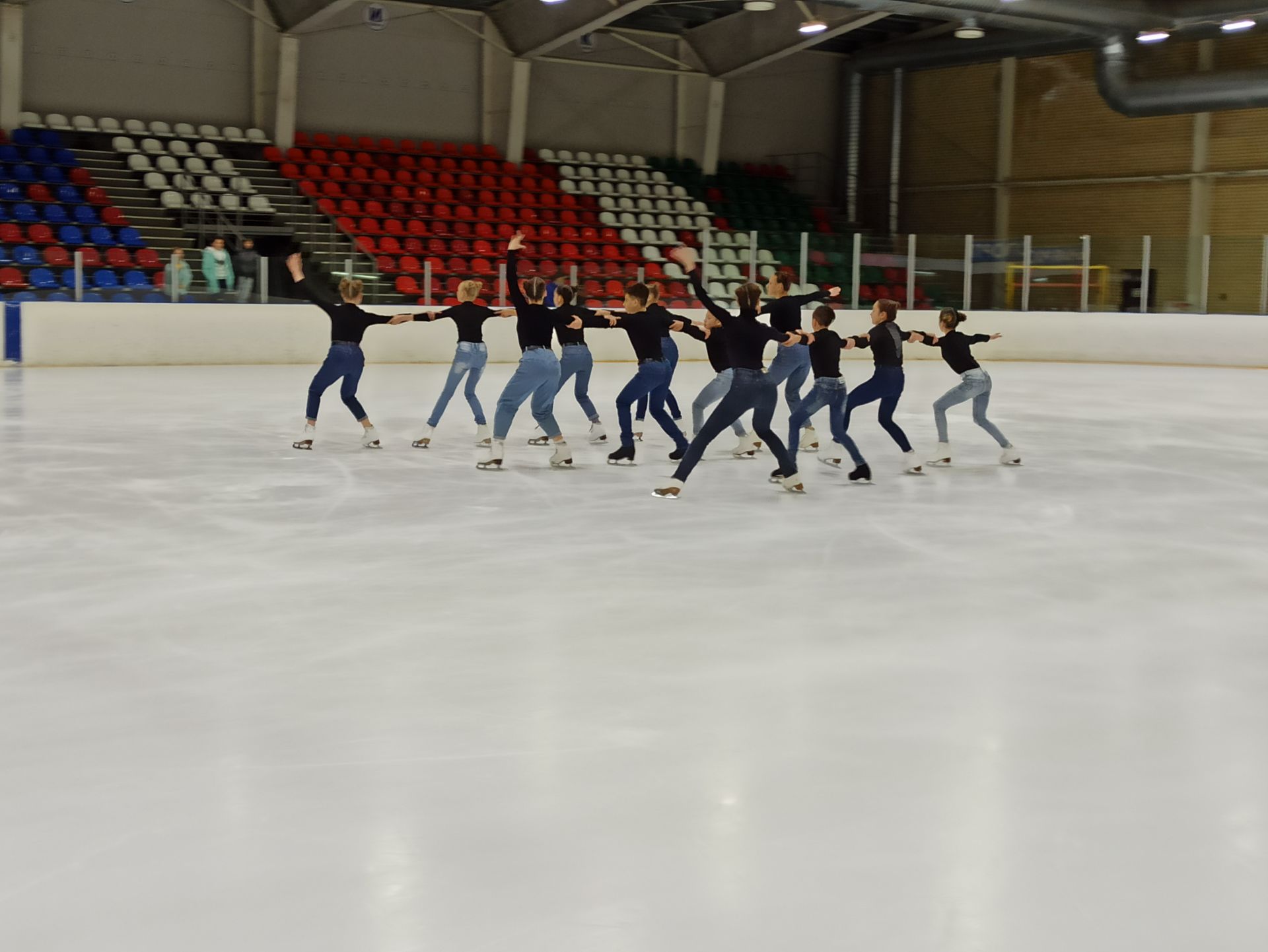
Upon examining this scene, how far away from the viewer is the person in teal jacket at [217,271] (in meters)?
19.4

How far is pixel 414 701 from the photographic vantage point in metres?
4.27

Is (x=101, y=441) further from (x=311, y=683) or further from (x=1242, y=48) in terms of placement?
(x=1242, y=48)

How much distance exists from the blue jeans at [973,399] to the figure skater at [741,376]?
2.08m

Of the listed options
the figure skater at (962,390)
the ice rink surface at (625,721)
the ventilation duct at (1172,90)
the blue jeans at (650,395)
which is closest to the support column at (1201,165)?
the ventilation duct at (1172,90)

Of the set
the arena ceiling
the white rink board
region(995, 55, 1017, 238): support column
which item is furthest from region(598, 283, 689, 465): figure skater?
region(995, 55, 1017, 238): support column

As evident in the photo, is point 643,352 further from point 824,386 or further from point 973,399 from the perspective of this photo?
point 973,399

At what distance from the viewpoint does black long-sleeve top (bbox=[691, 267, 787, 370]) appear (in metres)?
8.23

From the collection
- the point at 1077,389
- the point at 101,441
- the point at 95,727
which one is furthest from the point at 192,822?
the point at 1077,389

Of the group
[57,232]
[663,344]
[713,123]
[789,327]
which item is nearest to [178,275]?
[57,232]

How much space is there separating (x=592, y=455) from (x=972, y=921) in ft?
26.4

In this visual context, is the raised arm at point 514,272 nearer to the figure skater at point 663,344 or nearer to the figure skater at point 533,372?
the figure skater at point 533,372

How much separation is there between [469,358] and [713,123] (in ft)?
68.5

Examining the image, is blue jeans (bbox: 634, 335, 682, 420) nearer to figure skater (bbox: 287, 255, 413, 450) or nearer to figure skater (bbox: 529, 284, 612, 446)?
figure skater (bbox: 529, 284, 612, 446)

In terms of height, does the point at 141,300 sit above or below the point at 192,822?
above
